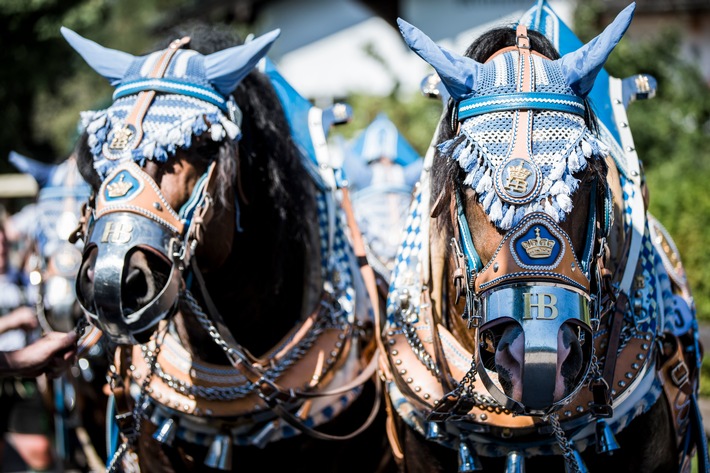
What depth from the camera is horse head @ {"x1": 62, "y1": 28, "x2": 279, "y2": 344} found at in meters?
2.83

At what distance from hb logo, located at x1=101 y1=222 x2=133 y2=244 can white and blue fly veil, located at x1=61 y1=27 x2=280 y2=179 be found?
8.8 inches

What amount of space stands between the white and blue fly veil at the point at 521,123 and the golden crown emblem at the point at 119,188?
97 cm

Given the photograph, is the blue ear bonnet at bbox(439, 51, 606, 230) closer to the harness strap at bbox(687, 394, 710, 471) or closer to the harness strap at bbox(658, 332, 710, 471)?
the harness strap at bbox(658, 332, 710, 471)

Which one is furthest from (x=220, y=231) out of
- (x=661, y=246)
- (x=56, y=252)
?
(x=56, y=252)

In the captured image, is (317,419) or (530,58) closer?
(530,58)

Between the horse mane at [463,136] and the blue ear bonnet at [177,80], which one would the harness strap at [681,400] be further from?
the blue ear bonnet at [177,80]

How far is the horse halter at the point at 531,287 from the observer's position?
2307mm

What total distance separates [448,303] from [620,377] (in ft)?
1.86

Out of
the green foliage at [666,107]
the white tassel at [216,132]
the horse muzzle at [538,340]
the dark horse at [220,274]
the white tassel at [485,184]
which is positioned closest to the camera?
the horse muzzle at [538,340]

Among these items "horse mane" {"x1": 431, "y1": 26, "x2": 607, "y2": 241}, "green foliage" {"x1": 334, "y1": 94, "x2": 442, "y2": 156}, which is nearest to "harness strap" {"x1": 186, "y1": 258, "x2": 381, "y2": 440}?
"horse mane" {"x1": 431, "y1": 26, "x2": 607, "y2": 241}

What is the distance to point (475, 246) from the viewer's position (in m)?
2.48

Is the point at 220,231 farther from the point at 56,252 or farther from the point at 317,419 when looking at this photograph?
the point at 56,252

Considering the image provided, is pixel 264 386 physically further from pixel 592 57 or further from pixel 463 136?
pixel 592 57

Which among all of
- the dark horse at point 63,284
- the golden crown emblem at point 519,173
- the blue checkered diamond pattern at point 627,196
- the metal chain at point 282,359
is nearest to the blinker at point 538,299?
the golden crown emblem at point 519,173
